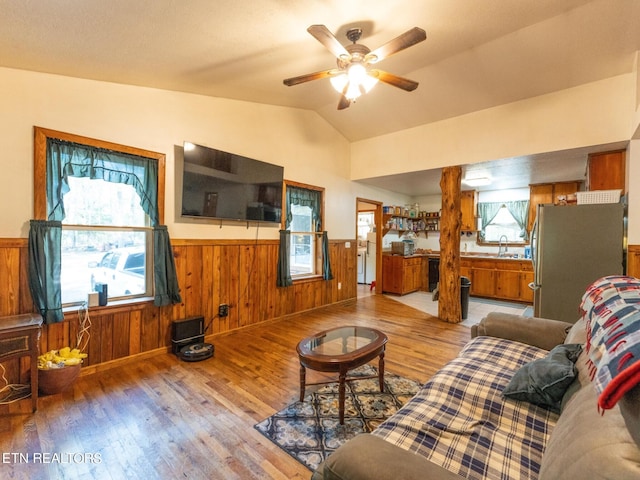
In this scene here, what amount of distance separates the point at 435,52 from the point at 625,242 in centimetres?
278

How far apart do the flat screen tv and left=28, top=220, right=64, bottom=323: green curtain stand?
42.8 inches

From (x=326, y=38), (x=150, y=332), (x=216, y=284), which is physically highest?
(x=326, y=38)

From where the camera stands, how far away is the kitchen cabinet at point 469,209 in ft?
21.0

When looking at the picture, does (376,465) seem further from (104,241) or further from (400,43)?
(104,241)

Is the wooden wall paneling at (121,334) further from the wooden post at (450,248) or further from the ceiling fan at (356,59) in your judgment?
the wooden post at (450,248)

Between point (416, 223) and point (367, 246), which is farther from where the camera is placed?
point (416, 223)

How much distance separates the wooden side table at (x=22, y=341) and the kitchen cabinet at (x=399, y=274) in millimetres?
5370

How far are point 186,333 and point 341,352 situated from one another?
75.0 inches

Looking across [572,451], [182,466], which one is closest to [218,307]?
[182,466]

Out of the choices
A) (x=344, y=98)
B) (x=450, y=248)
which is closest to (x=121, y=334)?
(x=344, y=98)

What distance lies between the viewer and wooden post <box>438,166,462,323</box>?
4262mm

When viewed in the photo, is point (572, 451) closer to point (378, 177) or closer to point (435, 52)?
point (435, 52)

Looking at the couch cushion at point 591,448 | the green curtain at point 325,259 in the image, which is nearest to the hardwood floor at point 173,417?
the couch cushion at point 591,448

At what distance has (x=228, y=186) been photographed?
352 centimetres
